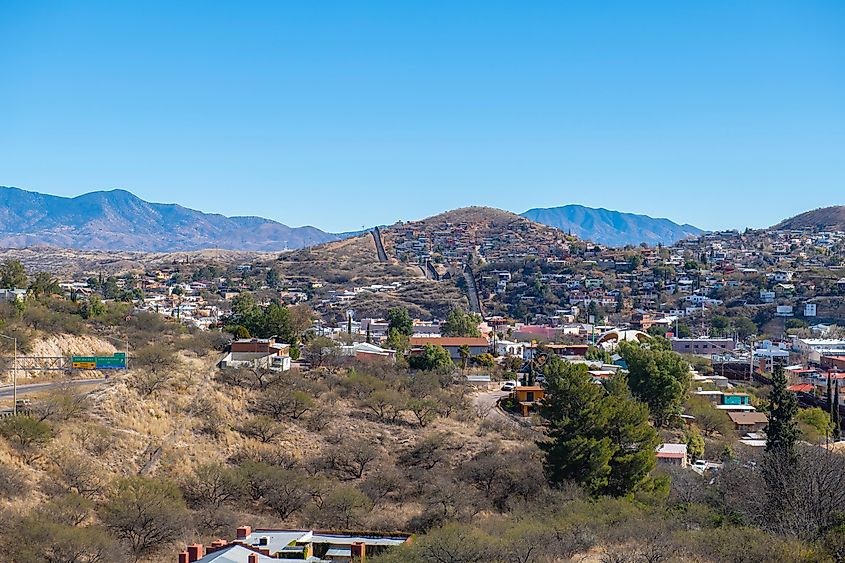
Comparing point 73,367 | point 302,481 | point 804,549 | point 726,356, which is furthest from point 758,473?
point 726,356

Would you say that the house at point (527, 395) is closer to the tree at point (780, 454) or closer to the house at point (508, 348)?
the tree at point (780, 454)

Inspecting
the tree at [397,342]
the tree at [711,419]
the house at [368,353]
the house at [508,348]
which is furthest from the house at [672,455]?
the house at [508,348]

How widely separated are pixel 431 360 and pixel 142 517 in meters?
21.0

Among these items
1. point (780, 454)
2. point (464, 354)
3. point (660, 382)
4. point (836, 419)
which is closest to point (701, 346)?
point (464, 354)

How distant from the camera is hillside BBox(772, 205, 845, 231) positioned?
14380cm

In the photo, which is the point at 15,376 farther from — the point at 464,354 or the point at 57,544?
the point at 464,354

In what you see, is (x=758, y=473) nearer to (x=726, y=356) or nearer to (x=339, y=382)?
(x=339, y=382)

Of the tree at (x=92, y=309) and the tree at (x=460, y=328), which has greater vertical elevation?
the tree at (x=92, y=309)

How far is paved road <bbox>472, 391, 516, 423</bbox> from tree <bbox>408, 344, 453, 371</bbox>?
6.95 feet

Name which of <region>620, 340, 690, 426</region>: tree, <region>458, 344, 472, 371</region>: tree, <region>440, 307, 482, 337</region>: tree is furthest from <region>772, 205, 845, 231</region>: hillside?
<region>620, 340, 690, 426</region>: tree

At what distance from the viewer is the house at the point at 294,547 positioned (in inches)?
712

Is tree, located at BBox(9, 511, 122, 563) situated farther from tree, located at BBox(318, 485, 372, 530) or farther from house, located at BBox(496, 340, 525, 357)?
house, located at BBox(496, 340, 525, 357)

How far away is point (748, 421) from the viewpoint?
3812 centimetres

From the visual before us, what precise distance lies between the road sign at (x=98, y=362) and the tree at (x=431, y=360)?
1370cm
